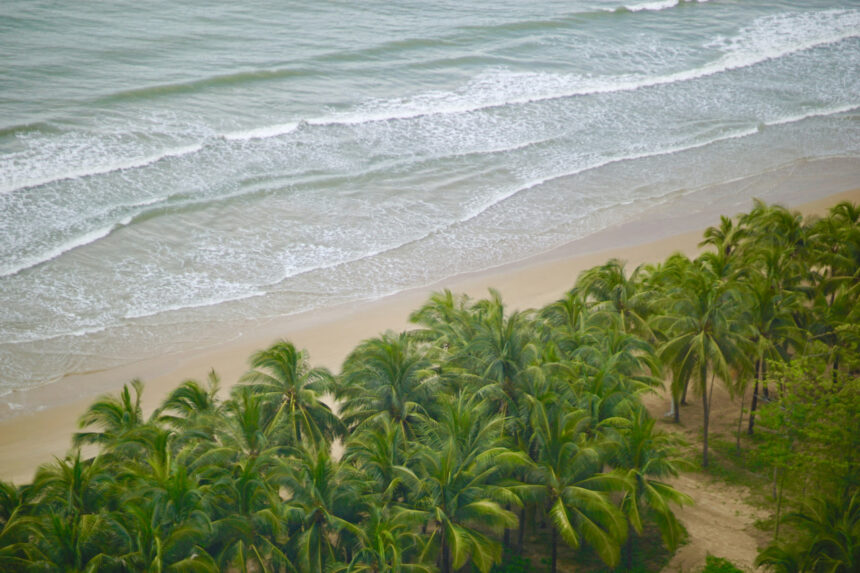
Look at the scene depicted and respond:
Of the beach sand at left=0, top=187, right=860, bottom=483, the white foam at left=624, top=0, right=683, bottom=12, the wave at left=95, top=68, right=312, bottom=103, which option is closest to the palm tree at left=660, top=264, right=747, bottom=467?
the beach sand at left=0, top=187, right=860, bottom=483

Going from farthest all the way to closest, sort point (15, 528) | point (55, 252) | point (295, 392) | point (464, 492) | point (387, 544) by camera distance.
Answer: point (55, 252) → point (295, 392) → point (464, 492) → point (387, 544) → point (15, 528)

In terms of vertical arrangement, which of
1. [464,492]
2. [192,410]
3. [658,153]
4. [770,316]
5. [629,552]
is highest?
[658,153]

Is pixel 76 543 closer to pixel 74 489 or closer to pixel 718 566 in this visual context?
pixel 74 489

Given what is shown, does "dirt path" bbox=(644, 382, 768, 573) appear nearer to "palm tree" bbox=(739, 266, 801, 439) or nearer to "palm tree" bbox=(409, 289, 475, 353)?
"palm tree" bbox=(739, 266, 801, 439)

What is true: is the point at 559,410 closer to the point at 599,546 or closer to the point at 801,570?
the point at 599,546

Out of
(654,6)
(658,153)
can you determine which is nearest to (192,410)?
(658,153)

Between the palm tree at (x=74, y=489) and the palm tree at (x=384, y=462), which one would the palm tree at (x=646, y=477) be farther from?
the palm tree at (x=74, y=489)

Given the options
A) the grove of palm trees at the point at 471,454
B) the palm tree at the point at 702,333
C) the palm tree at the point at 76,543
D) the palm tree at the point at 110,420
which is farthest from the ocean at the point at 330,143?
the palm tree at the point at 702,333
